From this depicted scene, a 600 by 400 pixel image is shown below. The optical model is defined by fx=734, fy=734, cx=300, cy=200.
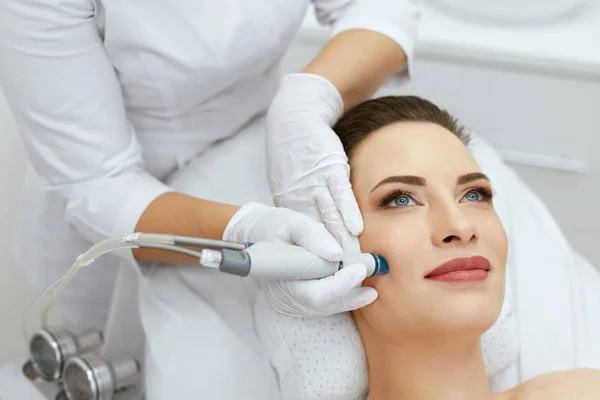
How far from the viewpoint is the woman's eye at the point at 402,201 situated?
3.76ft

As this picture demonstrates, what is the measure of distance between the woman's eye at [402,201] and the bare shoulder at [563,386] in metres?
0.34

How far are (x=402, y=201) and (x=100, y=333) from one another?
2.32 ft

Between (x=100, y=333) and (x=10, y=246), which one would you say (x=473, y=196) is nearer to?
(x=100, y=333)

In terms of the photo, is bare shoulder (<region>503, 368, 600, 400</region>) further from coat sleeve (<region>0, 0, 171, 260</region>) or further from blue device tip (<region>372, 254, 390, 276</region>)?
coat sleeve (<region>0, 0, 171, 260</region>)

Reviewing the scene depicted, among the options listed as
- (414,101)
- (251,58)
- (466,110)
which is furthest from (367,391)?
(466,110)

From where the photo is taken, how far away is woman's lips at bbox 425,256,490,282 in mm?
1073

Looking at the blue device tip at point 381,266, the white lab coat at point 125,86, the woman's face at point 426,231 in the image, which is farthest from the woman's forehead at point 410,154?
the white lab coat at point 125,86

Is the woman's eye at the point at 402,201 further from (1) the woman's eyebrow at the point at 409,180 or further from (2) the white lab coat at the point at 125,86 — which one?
(2) the white lab coat at the point at 125,86

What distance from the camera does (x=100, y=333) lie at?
1.48 meters

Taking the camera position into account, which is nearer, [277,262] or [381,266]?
[277,262]

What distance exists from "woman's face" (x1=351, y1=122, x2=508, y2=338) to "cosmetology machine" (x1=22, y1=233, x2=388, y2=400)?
48mm

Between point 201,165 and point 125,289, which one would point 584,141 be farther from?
point 125,289

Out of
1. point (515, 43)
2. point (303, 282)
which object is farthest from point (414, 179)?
point (515, 43)

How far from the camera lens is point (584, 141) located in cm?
196
